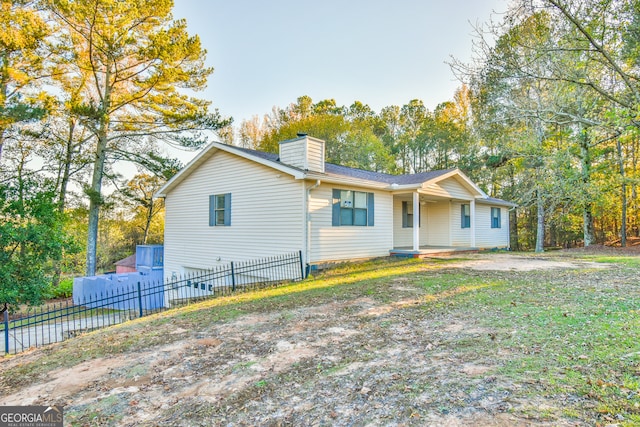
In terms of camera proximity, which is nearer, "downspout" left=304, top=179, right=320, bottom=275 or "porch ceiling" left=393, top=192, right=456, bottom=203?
"downspout" left=304, top=179, right=320, bottom=275

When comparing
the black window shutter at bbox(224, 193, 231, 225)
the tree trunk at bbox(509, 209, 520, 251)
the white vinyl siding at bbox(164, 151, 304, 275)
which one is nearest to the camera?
the white vinyl siding at bbox(164, 151, 304, 275)

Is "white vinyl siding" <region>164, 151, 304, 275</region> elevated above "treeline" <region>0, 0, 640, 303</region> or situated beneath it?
situated beneath

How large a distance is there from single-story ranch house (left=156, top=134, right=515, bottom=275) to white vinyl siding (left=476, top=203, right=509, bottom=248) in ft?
5.39

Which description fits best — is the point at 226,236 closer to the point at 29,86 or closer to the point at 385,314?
the point at 385,314

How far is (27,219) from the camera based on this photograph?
31.1 ft

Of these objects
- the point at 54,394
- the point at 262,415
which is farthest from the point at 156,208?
the point at 262,415

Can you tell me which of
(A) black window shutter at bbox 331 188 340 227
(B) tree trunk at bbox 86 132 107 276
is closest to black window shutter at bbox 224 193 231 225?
(A) black window shutter at bbox 331 188 340 227

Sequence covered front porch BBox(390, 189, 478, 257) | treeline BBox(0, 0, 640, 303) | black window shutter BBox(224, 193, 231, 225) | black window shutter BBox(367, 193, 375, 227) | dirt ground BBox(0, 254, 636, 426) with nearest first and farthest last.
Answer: dirt ground BBox(0, 254, 636, 426), treeline BBox(0, 0, 640, 303), black window shutter BBox(367, 193, 375, 227), black window shutter BBox(224, 193, 231, 225), covered front porch BBox(390, 189, 478, 257)

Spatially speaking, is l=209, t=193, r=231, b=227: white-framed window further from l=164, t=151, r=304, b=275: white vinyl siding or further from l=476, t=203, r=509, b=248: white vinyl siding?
l=476, t=203, r=509, b=248: white vinyl siding

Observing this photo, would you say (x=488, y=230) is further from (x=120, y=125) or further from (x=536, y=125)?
(x=120, y=125)

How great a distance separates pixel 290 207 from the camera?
1107 cm

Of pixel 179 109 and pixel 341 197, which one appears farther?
pixel 179 109

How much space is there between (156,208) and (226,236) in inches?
620

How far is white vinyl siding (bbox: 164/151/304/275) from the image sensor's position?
11195 millimetres
